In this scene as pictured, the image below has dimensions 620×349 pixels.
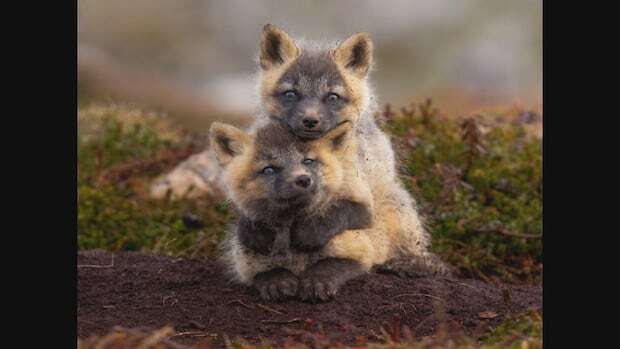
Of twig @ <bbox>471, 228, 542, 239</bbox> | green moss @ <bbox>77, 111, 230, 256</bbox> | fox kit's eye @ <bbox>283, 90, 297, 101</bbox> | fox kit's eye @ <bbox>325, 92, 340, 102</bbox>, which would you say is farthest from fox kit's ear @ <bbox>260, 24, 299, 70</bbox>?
twig @ <bbox>471, 228, 542, 239</bbox>

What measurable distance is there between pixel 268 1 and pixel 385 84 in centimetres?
325

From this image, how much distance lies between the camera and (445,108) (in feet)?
54.2

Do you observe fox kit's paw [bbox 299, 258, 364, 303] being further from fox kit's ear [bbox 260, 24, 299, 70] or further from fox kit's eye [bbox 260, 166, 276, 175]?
fox kit's ear [bbox 260, 24, 299, 70]

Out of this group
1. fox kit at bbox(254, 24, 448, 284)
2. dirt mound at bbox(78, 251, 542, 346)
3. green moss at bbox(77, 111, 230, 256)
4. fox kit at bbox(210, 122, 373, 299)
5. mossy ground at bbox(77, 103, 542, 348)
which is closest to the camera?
dirt mound at bbox(78, 251, 542, 346)

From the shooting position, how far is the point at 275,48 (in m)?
8.30

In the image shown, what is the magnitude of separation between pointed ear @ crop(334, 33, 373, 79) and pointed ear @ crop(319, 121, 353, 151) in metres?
1.01

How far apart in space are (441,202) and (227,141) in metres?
4.24

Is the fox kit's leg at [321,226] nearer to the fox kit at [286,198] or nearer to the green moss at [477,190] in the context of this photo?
the fox kit at [286,198]

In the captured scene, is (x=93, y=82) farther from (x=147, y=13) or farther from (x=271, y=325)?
(x=271, y=325)

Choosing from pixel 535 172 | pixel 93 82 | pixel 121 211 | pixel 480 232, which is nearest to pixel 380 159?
pixel 480 232

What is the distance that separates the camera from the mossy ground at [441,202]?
1029 centimetres

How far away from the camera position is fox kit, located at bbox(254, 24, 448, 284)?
7.45 metres

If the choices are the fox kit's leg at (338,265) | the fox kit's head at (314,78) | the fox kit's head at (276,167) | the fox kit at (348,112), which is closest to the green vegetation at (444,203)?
the fox kit at (348,112)

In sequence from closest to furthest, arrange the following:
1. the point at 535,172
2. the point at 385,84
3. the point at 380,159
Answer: the point at 380,159
the point at 535,172
the point at 385,84
